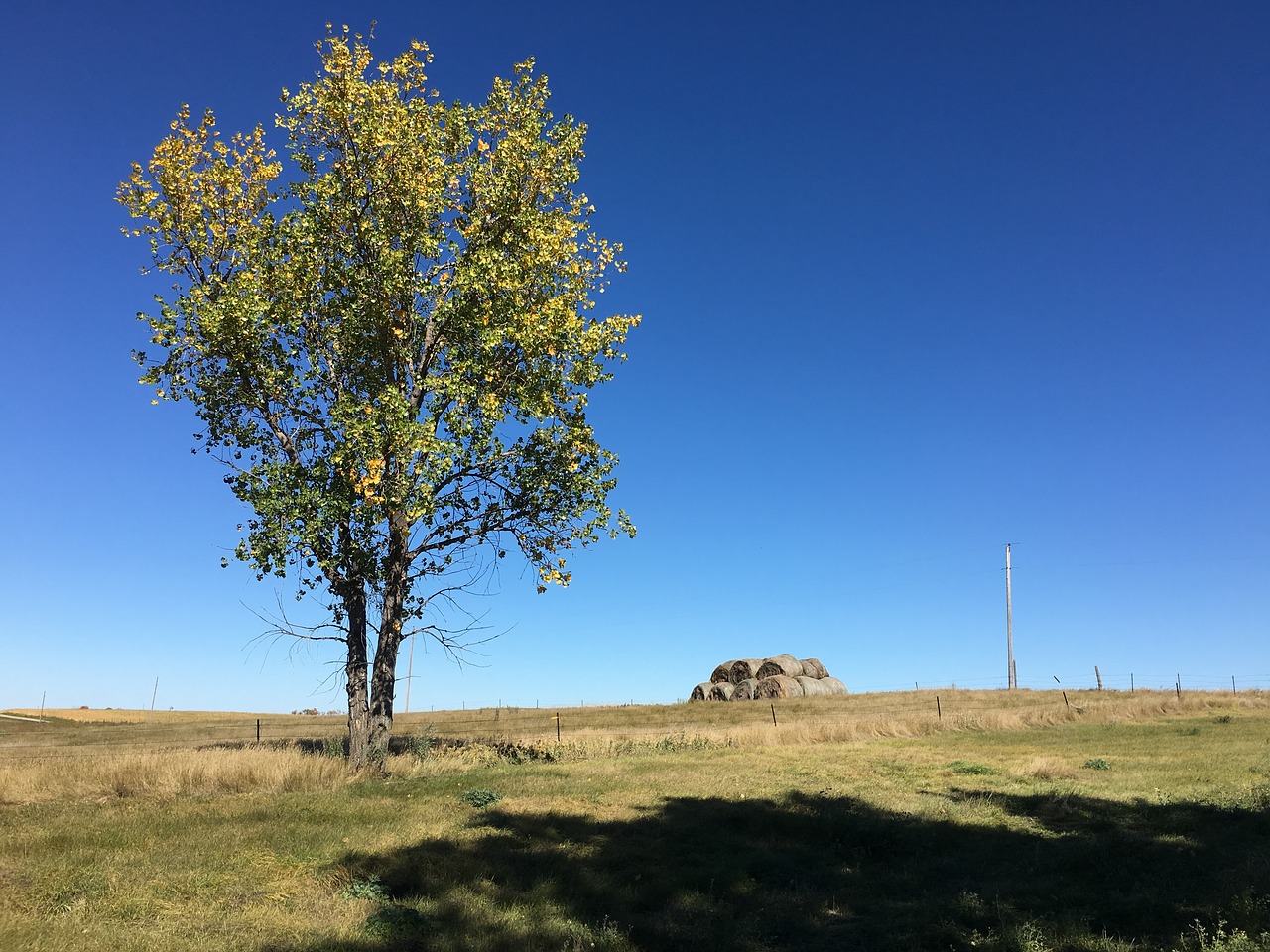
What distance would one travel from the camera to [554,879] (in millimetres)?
10914

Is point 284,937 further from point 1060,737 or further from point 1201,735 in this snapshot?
point 1201,735

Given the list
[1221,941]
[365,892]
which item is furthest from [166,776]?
[1221,941]

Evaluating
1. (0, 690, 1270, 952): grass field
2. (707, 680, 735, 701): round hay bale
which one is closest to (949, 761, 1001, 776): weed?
(0, 690, 1270, 952): grass field

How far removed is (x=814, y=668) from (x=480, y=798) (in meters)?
49.6

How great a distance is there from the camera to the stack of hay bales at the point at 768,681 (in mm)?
57578

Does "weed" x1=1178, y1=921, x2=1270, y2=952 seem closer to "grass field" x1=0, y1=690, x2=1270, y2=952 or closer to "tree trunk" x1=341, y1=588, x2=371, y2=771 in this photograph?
"grass field" x1=0, y1=690, x2=1270, y2=952

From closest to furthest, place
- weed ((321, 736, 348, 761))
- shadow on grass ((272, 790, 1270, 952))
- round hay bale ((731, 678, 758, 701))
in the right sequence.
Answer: shadow on grass ((272, 790, 1270, 952)) < weed ((321, 736, 348, 761)) < round hay bale ((731, 678, 758, 701))

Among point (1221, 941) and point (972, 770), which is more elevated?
point (1221, 941)

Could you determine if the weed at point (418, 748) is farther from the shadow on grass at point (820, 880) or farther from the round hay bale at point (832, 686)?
the round hay bale at point (832, 686)

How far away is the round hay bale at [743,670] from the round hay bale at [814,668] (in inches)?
131

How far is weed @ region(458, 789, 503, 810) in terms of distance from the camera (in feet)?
52.2

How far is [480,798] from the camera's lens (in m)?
16.1

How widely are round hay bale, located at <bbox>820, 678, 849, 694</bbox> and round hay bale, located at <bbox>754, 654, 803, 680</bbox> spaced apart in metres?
1.98

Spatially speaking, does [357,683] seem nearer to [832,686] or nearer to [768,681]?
[768,681]
